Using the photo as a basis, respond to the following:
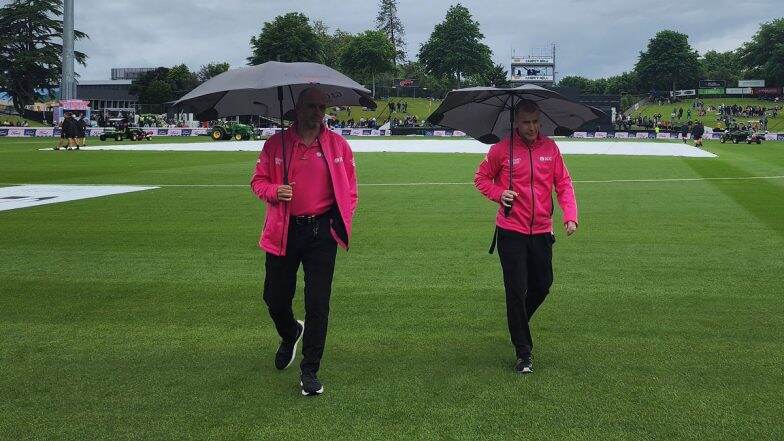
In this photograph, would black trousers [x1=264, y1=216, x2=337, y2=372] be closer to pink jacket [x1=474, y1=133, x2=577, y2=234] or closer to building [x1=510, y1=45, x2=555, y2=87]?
pink jacket [x1=474, y1=133, x2=577, y2=234]

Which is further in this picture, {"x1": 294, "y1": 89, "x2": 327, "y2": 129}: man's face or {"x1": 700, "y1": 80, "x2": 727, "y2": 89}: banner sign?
{"x1": 700, "y1": 80, "x2": 727, "y2": 89}: banner sign

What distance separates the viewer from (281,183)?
16.2ft

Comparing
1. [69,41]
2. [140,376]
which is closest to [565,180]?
[140,376]

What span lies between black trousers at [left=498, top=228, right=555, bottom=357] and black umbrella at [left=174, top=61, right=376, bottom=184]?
142 cm

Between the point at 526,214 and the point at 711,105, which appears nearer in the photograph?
the point at 526,214

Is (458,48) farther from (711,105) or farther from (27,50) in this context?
(27,50)

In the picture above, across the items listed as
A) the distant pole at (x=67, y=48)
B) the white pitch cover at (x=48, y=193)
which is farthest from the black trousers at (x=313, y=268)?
the distant pole at (x=67, y=48)

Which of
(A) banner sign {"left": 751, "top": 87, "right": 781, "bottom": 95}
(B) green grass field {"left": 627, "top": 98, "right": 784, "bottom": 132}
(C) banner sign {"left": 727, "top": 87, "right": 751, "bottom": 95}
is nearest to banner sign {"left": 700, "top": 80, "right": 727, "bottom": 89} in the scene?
(C) banner sign {"left": 727, "top": 87, "right": 751, "bottom": 95}

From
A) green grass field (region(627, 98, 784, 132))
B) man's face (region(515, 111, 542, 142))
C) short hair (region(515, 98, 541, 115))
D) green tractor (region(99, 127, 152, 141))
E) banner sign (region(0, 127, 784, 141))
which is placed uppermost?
green grass field (region(627, 98, 784, 132))

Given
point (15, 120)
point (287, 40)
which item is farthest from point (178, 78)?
point (15, 120)

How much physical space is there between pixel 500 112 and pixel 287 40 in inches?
4385

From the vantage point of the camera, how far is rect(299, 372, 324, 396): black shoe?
15.7 ft

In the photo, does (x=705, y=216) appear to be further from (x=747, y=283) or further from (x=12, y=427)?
(x=12, y=427)

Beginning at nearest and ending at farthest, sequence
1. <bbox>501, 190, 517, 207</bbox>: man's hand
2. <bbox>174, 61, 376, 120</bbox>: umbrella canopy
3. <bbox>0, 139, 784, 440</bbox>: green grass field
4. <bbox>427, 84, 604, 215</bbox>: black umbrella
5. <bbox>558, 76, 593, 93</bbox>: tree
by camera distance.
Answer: <bbox>0, 139, 784, 440</bbox>: green grass field < <bbox>174, 61, 376, 120</bbox>: umbrella canopy < <bbox>501, 190, 517, 207</bbox>: man's hand < <bbox>427, 84, 604, 215</bbox>: black umbrella < <bbox>558, 76, 593, 93</bbox>: tree
